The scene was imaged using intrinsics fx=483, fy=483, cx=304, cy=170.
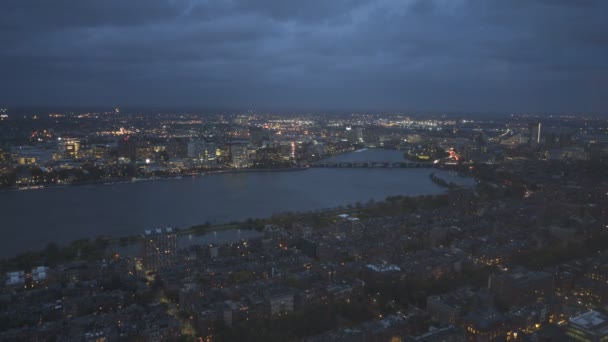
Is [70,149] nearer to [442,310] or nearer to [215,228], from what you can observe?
[215,228]

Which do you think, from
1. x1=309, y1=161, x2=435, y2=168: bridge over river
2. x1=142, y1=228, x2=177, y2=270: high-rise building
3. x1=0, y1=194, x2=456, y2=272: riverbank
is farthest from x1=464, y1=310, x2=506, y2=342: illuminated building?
x1=309, y1=161, x2=435, y2=168: bridge over river

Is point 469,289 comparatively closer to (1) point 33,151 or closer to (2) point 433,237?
(2) point 433,237

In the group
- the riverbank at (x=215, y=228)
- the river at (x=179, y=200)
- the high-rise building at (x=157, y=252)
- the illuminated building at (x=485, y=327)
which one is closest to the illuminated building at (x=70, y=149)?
the river at (x=179, y=200)

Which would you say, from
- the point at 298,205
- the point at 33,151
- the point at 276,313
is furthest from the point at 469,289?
the point at 33,151

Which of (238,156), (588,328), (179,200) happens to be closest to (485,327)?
(588,328)

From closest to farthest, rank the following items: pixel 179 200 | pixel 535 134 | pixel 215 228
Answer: pixel 215 228, pixel 179 200, pixel 535 134

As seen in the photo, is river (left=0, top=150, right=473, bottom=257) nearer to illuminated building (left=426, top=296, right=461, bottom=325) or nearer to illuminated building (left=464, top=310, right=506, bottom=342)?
illuminated building (left=426, top=296, right=461, bottom=325)
